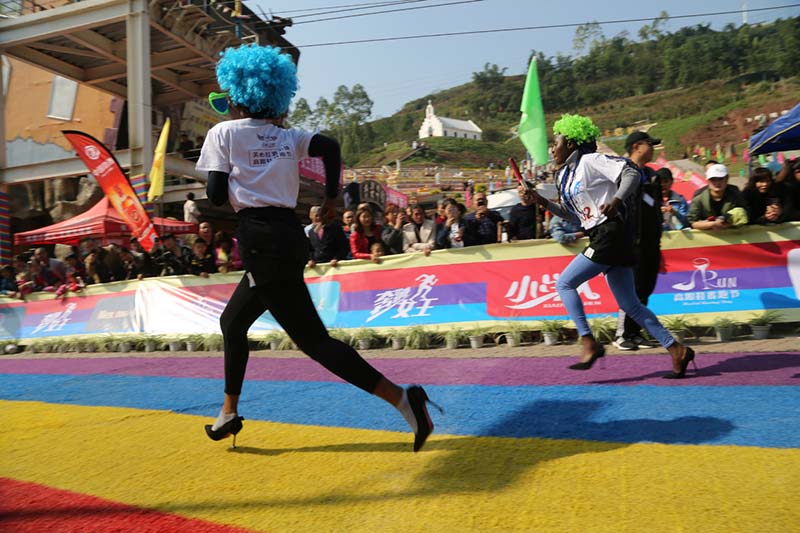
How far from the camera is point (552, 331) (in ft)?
22.0

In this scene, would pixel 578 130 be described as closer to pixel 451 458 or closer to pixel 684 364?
pixel 684 364

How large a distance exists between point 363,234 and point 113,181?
29.8 feet

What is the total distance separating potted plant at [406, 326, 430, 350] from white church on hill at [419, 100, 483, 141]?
520 feet

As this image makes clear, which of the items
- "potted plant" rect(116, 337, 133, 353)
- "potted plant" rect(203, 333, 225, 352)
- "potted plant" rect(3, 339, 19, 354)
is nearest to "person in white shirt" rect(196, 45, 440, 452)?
"potted plant" rect(203, 333, 225, 352)

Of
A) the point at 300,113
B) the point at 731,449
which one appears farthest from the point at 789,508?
the point at 300,113

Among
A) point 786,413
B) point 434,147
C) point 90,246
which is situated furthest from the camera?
point 434,147

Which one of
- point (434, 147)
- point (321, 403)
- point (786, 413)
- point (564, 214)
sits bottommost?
point (321, 403)

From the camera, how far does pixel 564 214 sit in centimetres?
480

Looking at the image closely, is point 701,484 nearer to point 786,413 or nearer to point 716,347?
point 786,413

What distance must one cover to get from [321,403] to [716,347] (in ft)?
12.6

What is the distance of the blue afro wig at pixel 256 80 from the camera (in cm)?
315

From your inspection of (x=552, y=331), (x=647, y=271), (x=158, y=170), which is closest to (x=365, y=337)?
(x=552, y=331)

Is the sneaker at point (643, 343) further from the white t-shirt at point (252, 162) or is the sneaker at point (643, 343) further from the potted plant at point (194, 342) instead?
the potted plant at point (194, 342)

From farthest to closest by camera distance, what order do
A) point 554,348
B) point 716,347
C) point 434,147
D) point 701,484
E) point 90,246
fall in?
Answer: point 434,147
point 90,246
point 554,348
point 716,347
point 701,484
